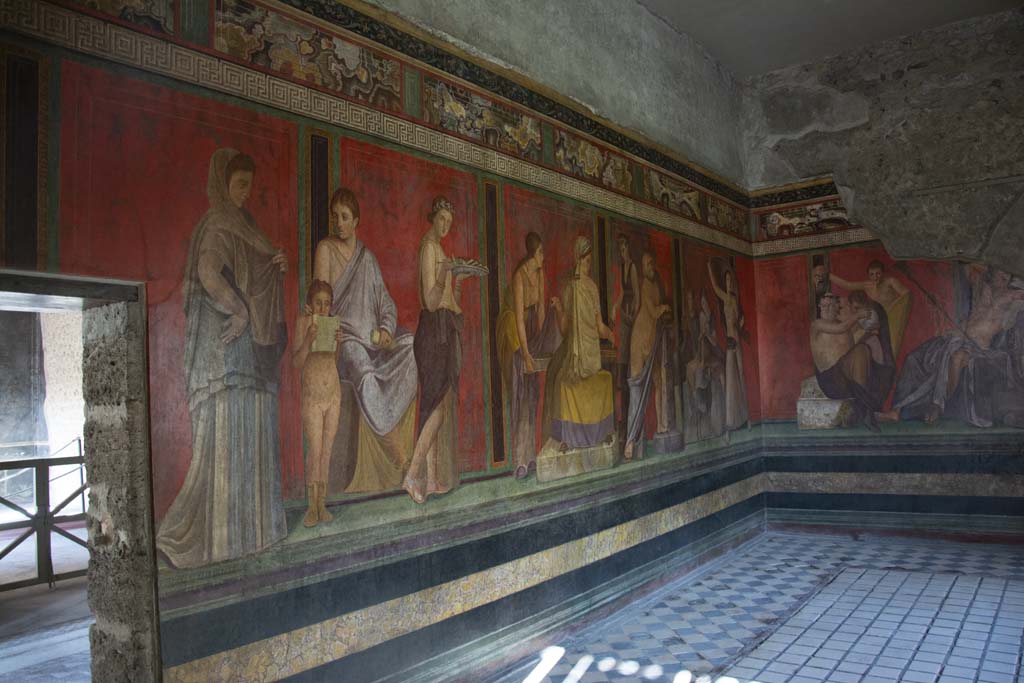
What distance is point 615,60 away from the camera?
535 cm

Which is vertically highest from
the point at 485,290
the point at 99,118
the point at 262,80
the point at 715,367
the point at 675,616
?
the point at 262,80

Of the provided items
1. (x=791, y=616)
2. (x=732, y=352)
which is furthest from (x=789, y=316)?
(x=791, y=616)

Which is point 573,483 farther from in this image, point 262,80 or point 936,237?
point 936,237

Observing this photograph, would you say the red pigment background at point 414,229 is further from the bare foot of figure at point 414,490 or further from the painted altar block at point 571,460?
the painted altar block at point 571,460

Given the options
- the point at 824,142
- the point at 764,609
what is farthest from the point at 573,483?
the point at 824,142

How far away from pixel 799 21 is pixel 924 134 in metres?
1.51

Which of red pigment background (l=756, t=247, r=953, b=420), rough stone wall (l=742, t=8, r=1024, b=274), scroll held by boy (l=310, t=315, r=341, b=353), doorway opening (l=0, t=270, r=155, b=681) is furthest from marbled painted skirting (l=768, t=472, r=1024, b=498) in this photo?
doorway opening (l=0, t=270, r=155, b=681)

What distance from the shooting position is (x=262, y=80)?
2947 millimetres

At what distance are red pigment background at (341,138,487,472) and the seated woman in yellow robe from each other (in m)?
0.69

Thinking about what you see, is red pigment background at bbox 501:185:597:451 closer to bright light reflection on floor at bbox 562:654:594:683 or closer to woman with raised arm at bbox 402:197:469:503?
woman with raised arm at bbox 402:197:469:503

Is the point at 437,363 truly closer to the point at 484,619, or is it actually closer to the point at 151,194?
the point at 484,619

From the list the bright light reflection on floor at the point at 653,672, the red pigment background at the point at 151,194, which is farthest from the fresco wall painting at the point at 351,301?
the bright light reflection on floor at the point at 653,672

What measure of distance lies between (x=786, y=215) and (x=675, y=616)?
435 centimetres

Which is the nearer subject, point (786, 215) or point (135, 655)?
point (135, 655)
